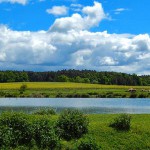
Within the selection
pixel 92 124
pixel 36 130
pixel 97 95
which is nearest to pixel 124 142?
pixel 92 124

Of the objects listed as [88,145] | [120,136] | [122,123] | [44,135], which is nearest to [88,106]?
[122,123]

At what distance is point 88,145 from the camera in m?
23.4

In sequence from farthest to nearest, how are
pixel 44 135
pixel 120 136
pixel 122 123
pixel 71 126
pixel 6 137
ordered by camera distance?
1. pixel 122 123
2. pixel 120 136
3. pixel 71 126
4. pixel 44 135
5. pixel 6 137

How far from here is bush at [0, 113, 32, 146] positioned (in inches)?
949

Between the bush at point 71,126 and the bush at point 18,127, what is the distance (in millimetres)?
2090

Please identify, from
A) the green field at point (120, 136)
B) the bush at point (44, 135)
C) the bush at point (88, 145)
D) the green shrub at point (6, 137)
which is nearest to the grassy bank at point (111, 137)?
the green field at point (120, 136)

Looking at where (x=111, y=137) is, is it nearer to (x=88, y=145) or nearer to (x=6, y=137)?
(x=88, y=145)

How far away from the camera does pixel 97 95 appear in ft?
394

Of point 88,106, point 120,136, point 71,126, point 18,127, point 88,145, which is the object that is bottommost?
point 88,145

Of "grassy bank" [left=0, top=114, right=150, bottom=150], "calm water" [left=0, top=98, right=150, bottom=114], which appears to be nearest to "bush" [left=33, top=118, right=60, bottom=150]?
"grassy bank" [left=0, top=114, right=150, bottom=150]

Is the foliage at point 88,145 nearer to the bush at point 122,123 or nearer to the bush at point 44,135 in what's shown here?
the bush at point 44,135

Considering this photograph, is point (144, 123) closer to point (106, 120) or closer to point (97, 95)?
point (106, 120)

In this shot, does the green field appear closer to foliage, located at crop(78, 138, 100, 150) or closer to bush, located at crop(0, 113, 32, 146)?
foliage, located at crop(78, 138, 100, 150)

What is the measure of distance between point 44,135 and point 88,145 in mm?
2592
